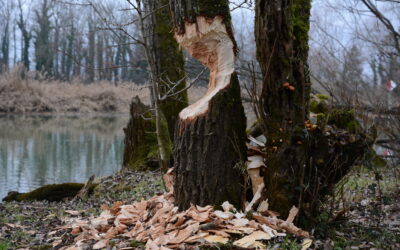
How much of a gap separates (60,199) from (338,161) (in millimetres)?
5047

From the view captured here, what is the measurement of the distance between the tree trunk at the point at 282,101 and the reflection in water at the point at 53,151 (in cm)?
714

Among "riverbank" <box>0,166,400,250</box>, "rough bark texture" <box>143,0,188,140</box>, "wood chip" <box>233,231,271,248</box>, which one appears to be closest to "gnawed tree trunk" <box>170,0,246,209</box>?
"wood chip" <box>233,231,271,248</box>

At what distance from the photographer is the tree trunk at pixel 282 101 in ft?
12.7

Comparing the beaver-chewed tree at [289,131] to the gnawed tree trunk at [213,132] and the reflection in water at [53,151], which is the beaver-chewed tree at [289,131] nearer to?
the gnawed tree trunk at [213,132]

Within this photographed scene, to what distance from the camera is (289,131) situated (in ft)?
12.7

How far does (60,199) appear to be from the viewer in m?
7.50

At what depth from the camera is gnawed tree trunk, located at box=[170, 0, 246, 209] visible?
4.00 metres

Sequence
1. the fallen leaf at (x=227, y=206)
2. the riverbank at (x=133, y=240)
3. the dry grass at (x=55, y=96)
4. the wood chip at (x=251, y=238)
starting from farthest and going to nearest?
the dry grass at (x=55, y=96), the fallen leaf at (x=227, y=206), the riverbank at (x=133, y=240), the wood chip at (x=251, y=238)

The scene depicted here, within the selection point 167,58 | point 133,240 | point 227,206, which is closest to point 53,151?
point 167,58

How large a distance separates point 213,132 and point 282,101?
2.16 feet

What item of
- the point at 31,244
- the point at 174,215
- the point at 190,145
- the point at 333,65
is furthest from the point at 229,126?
the point at 333,65

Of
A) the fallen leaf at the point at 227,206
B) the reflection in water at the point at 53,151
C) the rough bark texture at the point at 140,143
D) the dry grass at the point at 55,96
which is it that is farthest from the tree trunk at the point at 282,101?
the dry grass at the point at 55,96

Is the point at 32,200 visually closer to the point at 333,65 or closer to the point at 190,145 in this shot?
the point at 190,145

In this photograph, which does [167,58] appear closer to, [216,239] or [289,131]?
[289,131]
